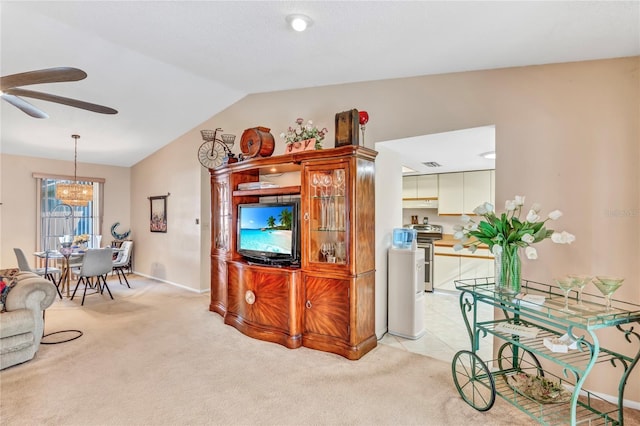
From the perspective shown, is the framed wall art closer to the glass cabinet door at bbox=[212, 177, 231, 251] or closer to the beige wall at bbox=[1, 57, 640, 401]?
the glass cabinet door at bbox=[212, 177, 231, 251]

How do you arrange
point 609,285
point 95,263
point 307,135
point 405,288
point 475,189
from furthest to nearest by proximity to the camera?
point 475,189 < point 95,263 < point 405,288 < point 307,135 < point 609,285

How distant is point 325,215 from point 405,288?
47.8 inches

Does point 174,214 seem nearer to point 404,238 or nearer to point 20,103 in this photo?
point 20,103

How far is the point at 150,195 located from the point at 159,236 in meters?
0.93

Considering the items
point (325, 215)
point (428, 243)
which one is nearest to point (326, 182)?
point (325, 215)

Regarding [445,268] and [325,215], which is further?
[445,268]

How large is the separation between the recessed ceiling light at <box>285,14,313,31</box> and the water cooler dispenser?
228 cm

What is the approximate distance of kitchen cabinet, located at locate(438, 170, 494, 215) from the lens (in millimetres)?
5270

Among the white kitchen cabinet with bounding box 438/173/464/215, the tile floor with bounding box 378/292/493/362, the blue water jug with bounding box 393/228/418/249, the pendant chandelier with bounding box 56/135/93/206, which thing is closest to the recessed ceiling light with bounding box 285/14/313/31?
the blue water jug with bounding box 393/228/418/249

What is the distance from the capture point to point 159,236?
651cm

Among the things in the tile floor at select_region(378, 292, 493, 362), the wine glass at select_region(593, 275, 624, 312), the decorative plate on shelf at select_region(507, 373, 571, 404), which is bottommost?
the tile floor at select_region(378, 292, 493, 362)

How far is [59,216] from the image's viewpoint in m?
6.43

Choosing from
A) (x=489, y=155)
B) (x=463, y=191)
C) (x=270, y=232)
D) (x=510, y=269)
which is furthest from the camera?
(x=463, y=191)

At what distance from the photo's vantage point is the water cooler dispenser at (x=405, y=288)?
3494mm
